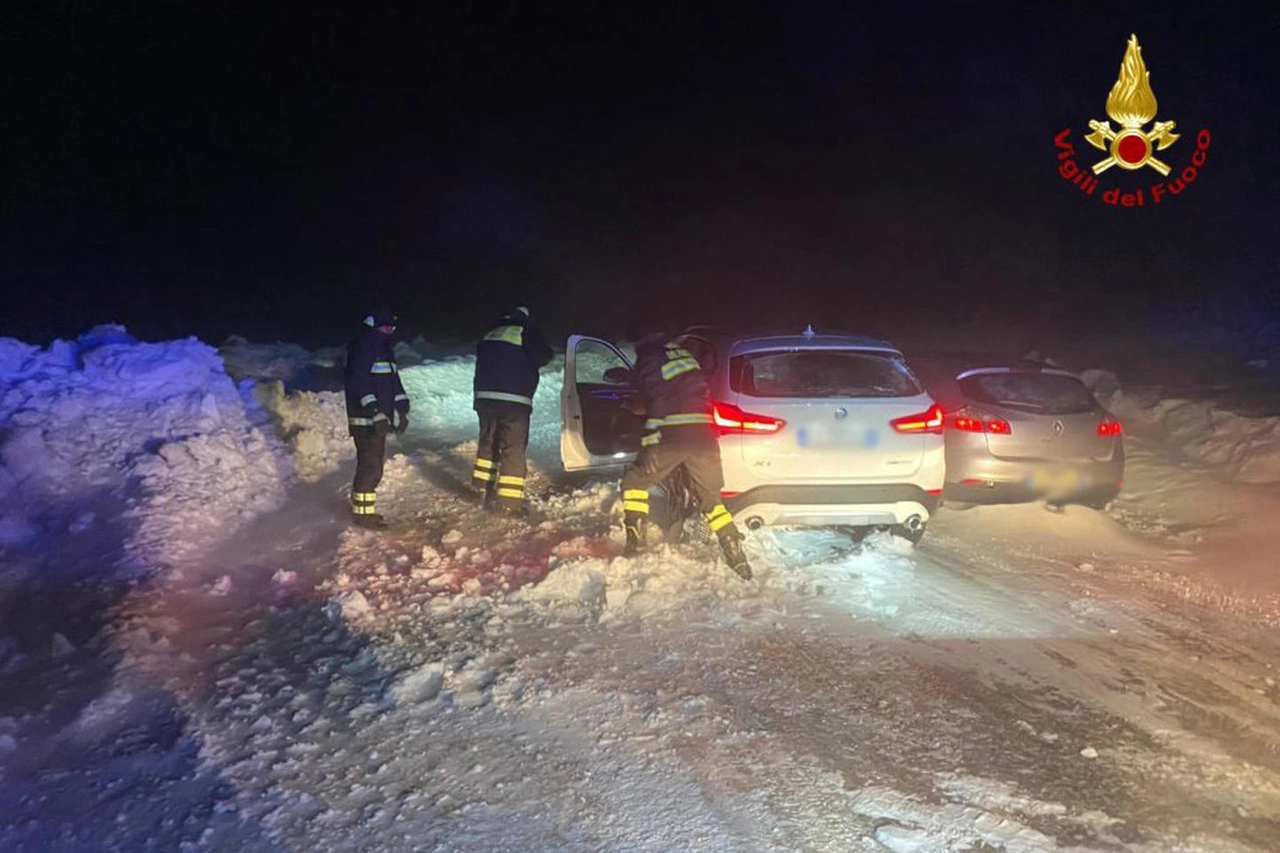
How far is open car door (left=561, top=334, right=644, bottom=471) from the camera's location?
25.8 ft

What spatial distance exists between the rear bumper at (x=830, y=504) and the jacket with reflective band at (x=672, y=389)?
66 centimetres

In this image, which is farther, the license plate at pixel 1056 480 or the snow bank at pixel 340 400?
the snow bank at pixel 340 400

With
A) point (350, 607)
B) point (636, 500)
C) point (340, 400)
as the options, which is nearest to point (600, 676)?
point (350, 607)

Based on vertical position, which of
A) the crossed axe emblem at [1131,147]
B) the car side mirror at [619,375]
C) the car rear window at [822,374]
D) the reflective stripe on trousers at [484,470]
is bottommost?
the reflective stripe on trousers at [484,470]

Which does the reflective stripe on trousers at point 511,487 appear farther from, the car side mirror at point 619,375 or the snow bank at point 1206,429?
the snow bank at point 1206,429

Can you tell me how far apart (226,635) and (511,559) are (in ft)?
6.27

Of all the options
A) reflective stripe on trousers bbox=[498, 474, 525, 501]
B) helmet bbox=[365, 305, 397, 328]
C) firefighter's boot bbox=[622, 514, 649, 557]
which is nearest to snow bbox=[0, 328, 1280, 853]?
firefighter's boot bbox=[622, 514, 649, 557]

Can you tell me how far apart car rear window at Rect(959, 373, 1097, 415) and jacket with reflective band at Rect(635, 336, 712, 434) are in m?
2.66

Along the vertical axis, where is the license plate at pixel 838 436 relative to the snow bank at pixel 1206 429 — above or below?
above

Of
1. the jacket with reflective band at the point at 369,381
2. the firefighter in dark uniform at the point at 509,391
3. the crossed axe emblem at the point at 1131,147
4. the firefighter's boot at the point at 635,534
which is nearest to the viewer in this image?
the firefighter's boot at the point at 635,534

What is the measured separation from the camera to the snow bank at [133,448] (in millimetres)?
7262

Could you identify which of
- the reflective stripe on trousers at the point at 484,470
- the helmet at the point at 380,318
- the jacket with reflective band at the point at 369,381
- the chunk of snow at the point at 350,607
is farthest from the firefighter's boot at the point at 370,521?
the chunk of snow at the point at 350,607

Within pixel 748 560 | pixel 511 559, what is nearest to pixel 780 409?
pixel 748 560

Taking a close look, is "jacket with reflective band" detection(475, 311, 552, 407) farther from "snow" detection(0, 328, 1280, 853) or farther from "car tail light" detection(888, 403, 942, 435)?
"car tail light" detection(888, 403, 942, 435)
